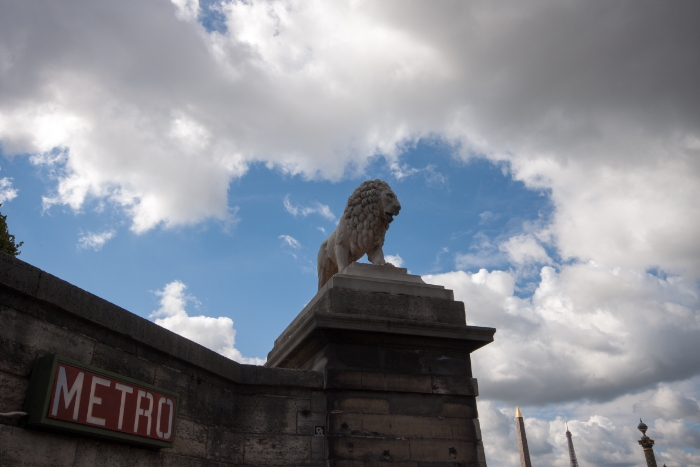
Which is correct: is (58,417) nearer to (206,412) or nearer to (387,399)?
(206,412)

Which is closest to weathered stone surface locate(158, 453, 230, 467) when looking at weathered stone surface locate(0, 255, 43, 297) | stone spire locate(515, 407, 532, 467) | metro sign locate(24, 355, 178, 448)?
metro sign locate(24, 355, 178, 448)

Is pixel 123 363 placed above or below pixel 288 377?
below

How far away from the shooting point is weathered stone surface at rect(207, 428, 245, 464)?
6105 millimetres

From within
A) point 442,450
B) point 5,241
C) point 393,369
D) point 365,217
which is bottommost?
point 442,450

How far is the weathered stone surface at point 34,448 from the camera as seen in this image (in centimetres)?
408

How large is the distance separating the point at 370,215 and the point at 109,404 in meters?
4.91

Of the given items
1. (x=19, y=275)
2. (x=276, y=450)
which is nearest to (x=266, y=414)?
(x=276, y=450)

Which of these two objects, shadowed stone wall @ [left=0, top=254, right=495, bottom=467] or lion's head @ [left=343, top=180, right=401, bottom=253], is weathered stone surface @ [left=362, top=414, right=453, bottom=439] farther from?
lion's head @ [left=343, top=180, right=401, bottom=253]

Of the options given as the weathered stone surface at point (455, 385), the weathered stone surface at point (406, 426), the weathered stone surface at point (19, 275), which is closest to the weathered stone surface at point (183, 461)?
the weathered stone surface at point (406, 426)

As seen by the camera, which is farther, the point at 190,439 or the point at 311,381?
the point at 311,381

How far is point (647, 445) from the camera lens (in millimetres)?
33938

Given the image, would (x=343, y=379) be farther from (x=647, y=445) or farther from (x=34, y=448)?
(x=647, y=445)

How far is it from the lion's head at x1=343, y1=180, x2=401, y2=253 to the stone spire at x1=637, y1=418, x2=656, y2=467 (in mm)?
32382

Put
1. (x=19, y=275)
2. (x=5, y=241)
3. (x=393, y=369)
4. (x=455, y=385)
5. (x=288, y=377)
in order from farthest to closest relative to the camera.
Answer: (x=5, y=241) < (x=455, y=385) < (x=393, y=369) < (x=288, y=377) < (x=19, y=275)
